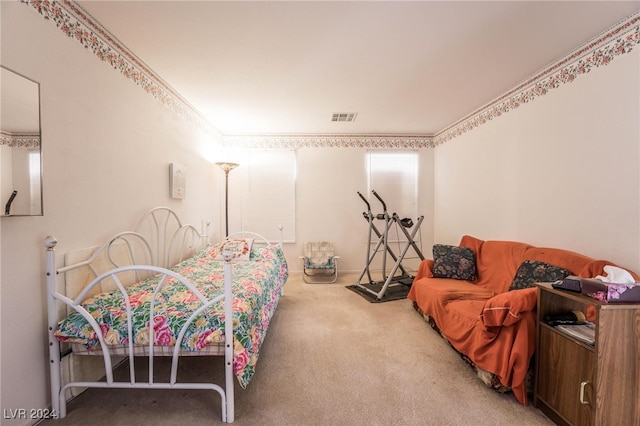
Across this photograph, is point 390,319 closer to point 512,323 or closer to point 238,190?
point 512,323

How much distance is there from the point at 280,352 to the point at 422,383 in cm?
108

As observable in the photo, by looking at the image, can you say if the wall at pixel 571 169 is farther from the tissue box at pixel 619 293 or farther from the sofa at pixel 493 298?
the tissue box at pixel 619 293

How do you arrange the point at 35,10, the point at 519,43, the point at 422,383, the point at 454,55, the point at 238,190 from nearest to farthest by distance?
the point at 35,10
the point at 422,383
the point at 519,43
the point at 454,55
the point at 238,190

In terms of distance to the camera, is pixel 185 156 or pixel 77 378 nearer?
pixel 77 378

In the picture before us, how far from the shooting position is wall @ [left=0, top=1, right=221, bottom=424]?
1308 millimetres

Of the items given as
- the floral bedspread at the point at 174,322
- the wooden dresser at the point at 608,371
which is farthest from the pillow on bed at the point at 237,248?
the wooden dresser at the point at 608,371

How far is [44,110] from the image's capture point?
4.77ft

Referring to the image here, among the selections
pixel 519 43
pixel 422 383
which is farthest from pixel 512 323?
pixel 519 43

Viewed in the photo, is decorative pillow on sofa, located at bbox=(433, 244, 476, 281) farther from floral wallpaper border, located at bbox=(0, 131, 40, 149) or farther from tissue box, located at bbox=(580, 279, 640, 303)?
floral wallpaper border, located at bbox=(0, 131, 40, 149)

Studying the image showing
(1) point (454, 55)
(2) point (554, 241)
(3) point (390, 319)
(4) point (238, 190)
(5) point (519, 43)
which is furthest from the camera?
(4) point (238, 190)

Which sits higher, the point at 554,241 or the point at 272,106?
the point at 272,106

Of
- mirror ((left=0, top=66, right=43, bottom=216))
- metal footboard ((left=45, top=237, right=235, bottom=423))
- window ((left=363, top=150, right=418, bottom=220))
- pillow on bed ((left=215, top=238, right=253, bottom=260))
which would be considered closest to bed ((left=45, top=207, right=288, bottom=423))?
metal footboard ((left=45, top=237, right=235, bottom=423))

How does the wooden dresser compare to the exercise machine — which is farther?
the exercise machine

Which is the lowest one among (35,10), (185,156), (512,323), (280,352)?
(280,352)
